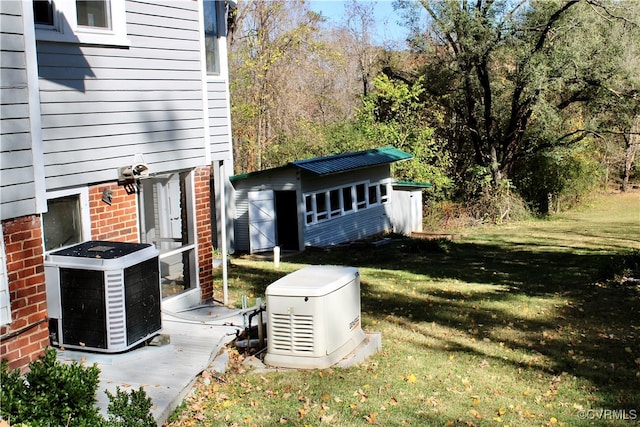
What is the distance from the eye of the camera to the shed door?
21.9 metres

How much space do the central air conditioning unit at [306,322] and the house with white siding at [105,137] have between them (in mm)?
2334

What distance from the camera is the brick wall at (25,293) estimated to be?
6082mm

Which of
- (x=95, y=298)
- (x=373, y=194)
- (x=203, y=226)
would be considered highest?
(x=203, y=226)

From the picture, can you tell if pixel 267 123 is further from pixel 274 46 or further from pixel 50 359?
pixel 50 359

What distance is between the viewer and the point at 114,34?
26.2 ft

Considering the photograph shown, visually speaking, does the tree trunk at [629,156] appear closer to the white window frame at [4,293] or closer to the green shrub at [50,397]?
the white window frame at [4,293]

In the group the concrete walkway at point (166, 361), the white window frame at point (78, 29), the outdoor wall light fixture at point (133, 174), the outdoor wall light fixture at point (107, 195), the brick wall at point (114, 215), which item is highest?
the white window frame at point (78, 29)

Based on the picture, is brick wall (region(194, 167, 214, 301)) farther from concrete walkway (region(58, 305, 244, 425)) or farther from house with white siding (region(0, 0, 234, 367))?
concrete walkway (region(58, 305, 244, 425))

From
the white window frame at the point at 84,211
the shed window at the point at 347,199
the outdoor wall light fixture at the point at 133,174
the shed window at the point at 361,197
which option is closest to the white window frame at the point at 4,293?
the white window frame at the point at 84,211

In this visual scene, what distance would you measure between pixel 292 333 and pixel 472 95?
25705 mm

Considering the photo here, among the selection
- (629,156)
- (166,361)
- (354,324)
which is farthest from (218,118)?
(629,156)

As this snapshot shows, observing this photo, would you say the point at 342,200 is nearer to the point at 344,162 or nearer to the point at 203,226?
the point at 344,162

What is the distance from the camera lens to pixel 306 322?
7.24m

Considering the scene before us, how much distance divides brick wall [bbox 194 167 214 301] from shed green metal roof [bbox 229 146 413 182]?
1106 cm
